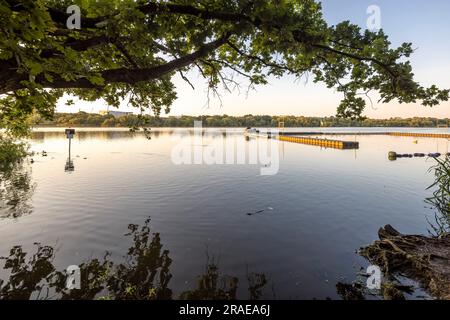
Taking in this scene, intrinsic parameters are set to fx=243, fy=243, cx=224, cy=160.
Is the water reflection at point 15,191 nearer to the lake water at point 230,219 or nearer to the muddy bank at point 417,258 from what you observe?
the lake water at point 230,219

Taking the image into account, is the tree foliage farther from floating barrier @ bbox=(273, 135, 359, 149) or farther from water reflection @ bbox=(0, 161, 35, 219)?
floating barrier @ bbox=(273, 135, 359, 149)

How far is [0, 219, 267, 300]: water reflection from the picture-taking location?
571 centimetres

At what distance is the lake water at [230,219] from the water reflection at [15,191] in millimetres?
83

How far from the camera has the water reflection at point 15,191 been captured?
37.2 ft

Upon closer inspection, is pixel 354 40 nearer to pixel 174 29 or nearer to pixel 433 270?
pixel 174 29

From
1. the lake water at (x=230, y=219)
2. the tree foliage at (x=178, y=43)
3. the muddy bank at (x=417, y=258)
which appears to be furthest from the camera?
the lake water at (x=230, y=219)

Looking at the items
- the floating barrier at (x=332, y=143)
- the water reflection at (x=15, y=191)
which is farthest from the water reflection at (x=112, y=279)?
the floating barrier at (x=332, y=143)

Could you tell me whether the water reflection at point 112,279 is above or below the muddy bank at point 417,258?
below

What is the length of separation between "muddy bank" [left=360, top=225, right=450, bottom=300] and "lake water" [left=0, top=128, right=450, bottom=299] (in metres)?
0.65

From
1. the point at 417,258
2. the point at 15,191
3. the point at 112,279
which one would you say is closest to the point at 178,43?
the point at 112,279

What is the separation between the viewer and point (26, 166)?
2339cm

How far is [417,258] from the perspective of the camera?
6.85 m

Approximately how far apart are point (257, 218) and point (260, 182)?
7.84 m
